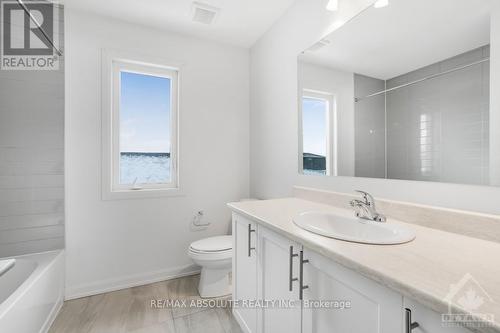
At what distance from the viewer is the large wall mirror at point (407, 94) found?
94cm

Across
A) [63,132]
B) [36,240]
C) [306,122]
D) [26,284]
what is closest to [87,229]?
[36,240]

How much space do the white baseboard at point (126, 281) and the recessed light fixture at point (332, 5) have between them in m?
2.48

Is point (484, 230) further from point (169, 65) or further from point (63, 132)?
point (63, 132)

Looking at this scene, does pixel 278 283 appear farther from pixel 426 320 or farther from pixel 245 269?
pixel 426 320

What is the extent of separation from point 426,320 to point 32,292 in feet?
6.36

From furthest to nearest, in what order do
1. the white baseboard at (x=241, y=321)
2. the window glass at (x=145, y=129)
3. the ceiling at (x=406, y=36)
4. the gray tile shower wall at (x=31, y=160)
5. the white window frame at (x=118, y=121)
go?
the window glass at (x=145, y=129)
the white window frame at (x=118, y=121)
the gray tile shower wall at (x=31, y=160)
the white baseboard at (x=241, y=321)
the ceiling at (x=406, y=36)

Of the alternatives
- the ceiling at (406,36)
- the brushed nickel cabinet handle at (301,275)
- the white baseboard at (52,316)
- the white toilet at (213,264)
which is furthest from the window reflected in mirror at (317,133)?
the white baseboard at (52,316)

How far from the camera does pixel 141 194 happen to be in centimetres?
221

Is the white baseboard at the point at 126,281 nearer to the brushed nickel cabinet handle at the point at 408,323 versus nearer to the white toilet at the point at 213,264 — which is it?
the white toilet at the point at 213,264

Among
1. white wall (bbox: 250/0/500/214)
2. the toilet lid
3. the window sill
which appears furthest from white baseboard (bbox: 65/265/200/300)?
white wall (bbox: 250/0/500/214)

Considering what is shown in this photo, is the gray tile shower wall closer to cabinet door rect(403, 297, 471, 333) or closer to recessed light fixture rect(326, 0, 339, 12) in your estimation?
recessed light fixture rect(326, 0, 339, 12)

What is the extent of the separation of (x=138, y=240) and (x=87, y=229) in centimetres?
42

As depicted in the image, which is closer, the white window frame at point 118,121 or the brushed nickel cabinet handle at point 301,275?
the brushed nickel cabinet handle at point 301,275

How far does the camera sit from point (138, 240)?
7.25 feet
